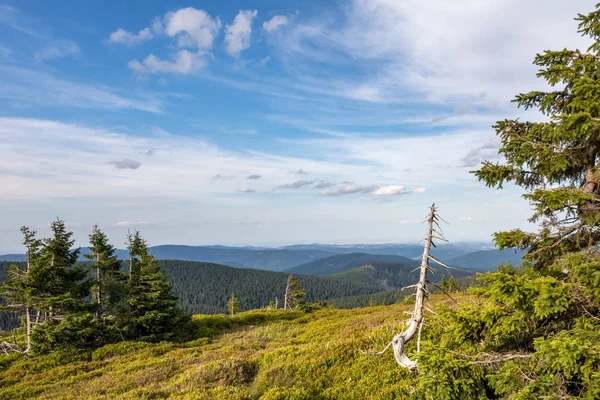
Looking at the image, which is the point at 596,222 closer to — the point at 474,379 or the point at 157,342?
the point at 474,379

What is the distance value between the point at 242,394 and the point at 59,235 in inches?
856

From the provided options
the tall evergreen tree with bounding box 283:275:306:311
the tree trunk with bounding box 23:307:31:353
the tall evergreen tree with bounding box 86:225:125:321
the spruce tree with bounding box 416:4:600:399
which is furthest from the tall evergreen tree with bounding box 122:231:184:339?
the tall evergreen tree with bounding box 283:275:306:311

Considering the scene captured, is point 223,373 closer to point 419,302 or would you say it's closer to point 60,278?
point 419,302

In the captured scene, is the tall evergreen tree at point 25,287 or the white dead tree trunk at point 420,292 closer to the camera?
the white dead tree trunk at point 420,292

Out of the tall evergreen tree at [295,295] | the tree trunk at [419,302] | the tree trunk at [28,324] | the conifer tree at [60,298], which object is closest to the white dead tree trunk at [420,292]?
the tree trunk at [419,302]

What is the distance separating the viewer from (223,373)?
11.6 meters

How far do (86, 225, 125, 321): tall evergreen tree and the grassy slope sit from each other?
5247 mm

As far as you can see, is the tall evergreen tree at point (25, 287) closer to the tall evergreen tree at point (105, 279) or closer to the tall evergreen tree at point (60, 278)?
the tall evergreen tree at point (60, 278)

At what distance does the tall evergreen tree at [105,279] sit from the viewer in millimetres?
25547

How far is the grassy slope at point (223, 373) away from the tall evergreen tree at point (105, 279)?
5.25 metres

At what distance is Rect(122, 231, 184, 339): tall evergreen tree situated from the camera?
24.9 m

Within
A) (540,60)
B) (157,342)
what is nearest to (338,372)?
(540,60)

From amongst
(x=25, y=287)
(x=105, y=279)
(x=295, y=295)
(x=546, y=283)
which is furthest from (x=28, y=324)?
(x=295, y=295)

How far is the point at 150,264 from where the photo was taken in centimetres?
2669
